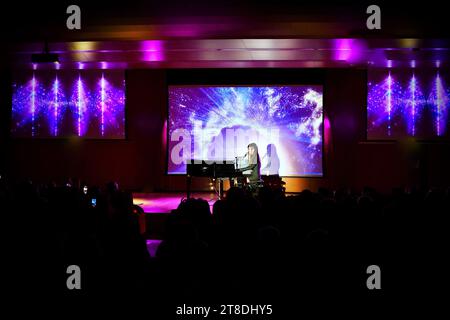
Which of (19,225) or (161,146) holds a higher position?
(161,146)

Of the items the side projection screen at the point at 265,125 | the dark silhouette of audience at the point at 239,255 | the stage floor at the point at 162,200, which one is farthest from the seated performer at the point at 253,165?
the dark silhouette of audience at the point at 239,255

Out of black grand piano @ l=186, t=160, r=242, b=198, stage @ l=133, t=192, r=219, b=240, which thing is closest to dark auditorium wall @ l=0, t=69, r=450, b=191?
stage @ l=133, t=192, r=219, b=240

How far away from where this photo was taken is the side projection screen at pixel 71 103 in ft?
40.8

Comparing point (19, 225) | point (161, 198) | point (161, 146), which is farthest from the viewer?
Result: point (161, 146)

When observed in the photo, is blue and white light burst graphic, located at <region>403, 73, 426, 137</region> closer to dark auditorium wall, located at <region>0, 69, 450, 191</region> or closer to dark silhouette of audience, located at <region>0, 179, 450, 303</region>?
dark auditorium wall, located at <region>0, 69, 450, 191</region>

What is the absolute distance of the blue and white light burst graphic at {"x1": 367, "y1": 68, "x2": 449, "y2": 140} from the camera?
11.8 m

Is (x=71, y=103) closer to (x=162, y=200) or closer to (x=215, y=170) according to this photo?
(x=162, y=200)

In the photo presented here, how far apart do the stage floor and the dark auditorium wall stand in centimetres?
59

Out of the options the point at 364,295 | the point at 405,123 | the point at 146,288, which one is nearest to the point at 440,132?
the point at 405,123

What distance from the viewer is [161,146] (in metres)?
12.5

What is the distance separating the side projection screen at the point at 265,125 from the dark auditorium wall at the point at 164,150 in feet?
0.89

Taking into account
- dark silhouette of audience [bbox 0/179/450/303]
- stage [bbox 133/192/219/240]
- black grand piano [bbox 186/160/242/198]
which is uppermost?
black grand piano [bbox 186/160/242/198]

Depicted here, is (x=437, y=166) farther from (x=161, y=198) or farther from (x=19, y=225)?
(x=19, y=225)

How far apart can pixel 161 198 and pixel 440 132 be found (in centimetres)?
792
